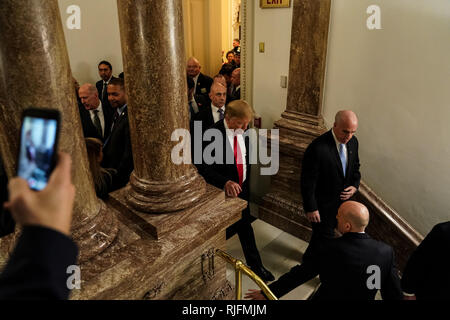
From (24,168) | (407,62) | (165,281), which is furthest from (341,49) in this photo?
(24,168)

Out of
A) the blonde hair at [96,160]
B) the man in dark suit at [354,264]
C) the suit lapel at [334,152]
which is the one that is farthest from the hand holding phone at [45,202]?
the suit lapel at [334,152]

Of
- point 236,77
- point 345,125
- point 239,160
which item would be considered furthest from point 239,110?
point 236,77

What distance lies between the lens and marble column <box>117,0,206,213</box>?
2086 millimetres

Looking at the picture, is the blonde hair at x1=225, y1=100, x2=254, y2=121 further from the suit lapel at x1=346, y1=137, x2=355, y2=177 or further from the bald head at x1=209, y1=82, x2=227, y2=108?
the bald head at x1=209, y1=82, x2=227, y2=108

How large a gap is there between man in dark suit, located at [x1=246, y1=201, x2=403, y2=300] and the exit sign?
280 centimetres

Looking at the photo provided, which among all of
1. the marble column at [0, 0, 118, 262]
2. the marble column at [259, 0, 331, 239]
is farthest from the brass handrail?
the marble column at [259, 0, 331, 239]

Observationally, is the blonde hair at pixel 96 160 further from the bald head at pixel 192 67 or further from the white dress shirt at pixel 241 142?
the bald head at pixel 192 67

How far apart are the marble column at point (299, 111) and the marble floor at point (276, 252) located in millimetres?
127

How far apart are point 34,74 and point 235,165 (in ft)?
6.38

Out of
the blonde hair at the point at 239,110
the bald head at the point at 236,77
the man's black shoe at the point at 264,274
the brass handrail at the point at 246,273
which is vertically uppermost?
the blonde hair at the point at 239,110

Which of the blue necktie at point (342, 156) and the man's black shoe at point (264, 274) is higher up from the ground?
the blue necktie at point (342, 156)

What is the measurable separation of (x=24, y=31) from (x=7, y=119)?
42 cm

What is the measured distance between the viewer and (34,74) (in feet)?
5.57

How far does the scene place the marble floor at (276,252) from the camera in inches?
138
